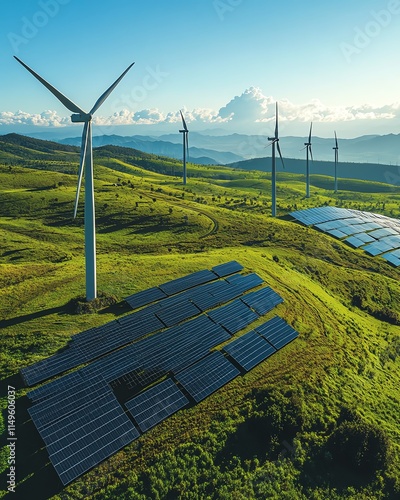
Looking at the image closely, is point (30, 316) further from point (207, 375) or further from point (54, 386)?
point (207, 375)

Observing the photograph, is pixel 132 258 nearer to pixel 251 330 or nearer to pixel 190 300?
pixel 190 300

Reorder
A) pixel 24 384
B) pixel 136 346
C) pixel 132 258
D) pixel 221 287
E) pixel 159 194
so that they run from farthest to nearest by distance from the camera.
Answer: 1. pixel 159 194
2. pixel 132 258
3. pixel 221 287
4. pixel 136 346
5. pixel 24 384

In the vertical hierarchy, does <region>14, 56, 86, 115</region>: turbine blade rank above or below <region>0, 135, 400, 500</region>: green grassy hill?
above

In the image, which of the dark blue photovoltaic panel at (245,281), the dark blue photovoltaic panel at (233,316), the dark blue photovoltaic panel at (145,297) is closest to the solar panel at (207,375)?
the dark blue photovoltaic panel at (233,316)

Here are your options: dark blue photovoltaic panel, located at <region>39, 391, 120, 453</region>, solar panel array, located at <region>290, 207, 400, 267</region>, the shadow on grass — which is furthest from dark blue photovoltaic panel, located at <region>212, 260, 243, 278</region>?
solar panel array, located at <region>290, 207, 400, 267</region>

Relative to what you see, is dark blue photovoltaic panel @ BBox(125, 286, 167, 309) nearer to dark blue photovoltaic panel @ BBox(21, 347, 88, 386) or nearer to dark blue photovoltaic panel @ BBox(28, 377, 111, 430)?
dark blue photovoltaic panel @ BBox(21, 347, 88, 386)

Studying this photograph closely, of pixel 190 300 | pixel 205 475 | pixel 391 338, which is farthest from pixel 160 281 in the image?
pixel 391 338

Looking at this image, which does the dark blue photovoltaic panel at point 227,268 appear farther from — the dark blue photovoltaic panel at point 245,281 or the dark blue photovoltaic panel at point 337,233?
the dark blue photovoltaic panel at point 337,233
